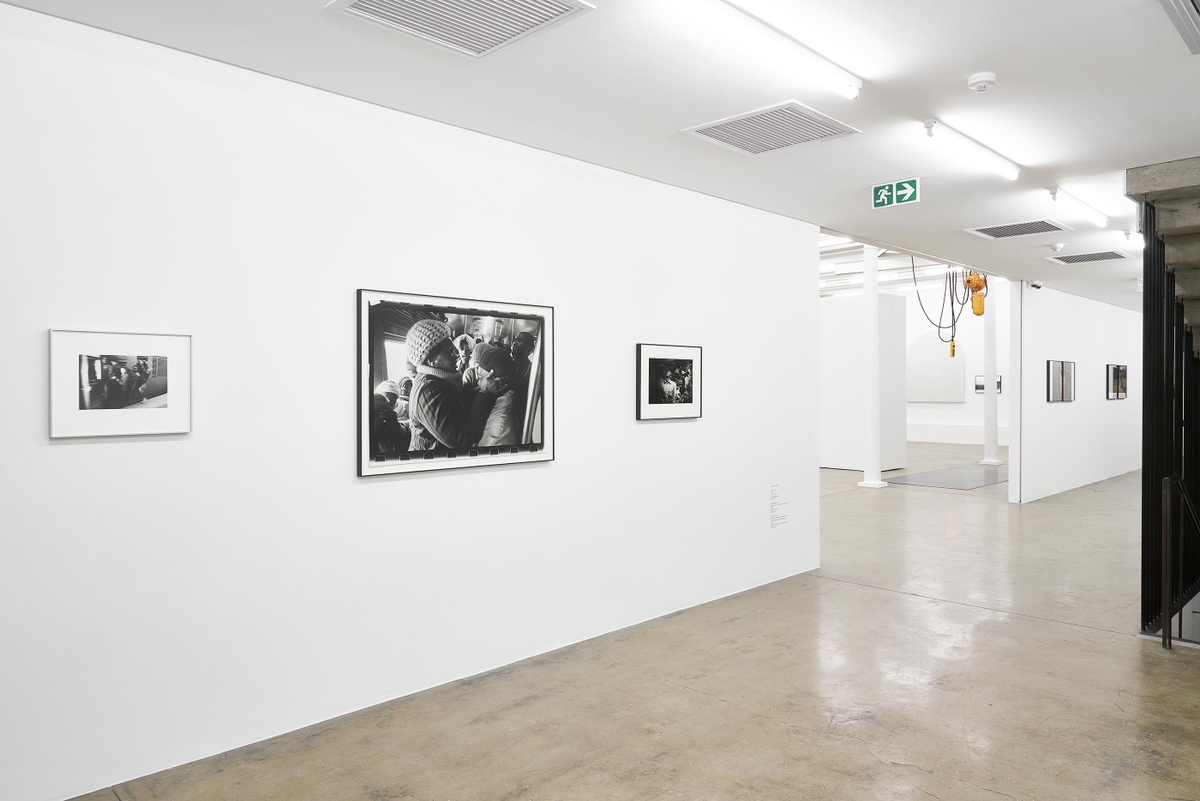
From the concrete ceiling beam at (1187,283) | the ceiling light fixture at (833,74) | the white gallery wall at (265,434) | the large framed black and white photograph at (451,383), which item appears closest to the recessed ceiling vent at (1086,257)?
the concrete ceiling beam at (1187,283)

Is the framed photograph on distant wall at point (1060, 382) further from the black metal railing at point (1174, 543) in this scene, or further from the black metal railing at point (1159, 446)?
the black metal railing at point (1159, 446)

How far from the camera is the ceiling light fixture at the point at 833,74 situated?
3311 mm

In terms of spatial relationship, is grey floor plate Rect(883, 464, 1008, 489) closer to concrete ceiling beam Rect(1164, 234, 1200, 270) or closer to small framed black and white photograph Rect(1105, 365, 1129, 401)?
small framed black and white photograph Rect(1105, 365, 1129, 401)

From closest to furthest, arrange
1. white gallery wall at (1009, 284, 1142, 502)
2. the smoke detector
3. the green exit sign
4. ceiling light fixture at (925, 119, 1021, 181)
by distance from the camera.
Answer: the smoke detector < ceiling light fixture at (925, 119, 1021, 181) < the green exit sign < white gallery wall at (1009, 284, 1142, 502)

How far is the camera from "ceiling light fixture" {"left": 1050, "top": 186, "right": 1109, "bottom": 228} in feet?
19.7

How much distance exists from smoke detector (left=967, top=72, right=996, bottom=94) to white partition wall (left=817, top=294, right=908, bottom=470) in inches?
428

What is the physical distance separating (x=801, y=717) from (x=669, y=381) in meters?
2.43

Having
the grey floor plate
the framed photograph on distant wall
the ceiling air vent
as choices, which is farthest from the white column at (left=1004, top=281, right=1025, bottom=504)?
the ceiling air vent

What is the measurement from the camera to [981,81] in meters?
3.76

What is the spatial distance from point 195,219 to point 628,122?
222cm

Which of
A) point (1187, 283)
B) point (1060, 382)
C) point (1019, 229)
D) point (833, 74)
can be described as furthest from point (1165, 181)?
point (1060, 382)

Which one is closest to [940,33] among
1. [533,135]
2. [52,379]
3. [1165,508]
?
[533,135]

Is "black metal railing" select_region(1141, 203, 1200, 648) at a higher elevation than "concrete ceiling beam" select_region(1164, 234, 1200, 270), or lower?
lower

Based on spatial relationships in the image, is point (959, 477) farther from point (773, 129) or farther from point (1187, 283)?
point (773, 129)
